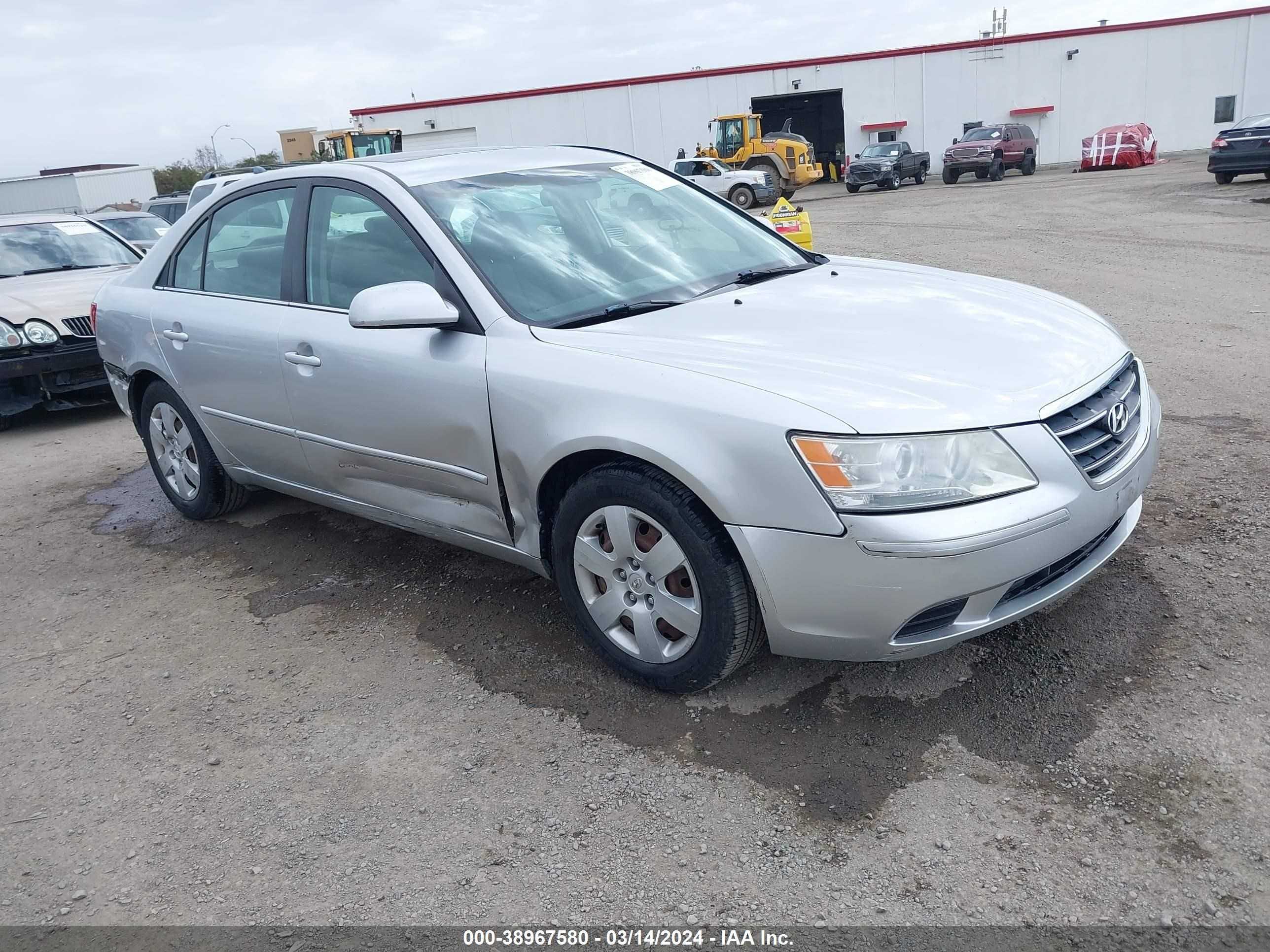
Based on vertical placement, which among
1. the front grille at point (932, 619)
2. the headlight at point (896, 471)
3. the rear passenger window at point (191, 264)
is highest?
the rear passenger window at point (191, 264)

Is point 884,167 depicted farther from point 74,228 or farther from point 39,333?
point 39,333

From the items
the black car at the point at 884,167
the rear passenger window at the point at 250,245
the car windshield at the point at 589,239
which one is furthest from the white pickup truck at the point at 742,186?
the car windshield at the point at 589,239

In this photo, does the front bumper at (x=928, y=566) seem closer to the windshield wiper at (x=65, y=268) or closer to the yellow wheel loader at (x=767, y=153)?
the windshield wiper at (x=65, y=268)

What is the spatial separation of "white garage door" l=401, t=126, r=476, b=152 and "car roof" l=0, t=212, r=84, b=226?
2386 centimetres

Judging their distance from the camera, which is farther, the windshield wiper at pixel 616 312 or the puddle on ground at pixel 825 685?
the windshield wiper at pixel 616 312

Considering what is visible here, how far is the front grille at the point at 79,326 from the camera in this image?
7.36m

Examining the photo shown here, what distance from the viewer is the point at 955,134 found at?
3900 cm

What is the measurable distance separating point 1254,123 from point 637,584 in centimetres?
2077

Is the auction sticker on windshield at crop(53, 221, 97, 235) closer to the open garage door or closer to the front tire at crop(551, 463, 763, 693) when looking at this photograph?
the front tire at crop(551, 463, 763, 693)

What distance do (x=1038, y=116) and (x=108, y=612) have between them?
4165 cm

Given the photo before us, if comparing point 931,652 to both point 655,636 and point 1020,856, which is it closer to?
point 1020,856

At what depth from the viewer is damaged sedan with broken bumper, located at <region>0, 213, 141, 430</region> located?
7.21 metres

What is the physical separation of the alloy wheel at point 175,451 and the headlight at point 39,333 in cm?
284

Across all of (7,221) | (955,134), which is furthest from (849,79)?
(7,221)
